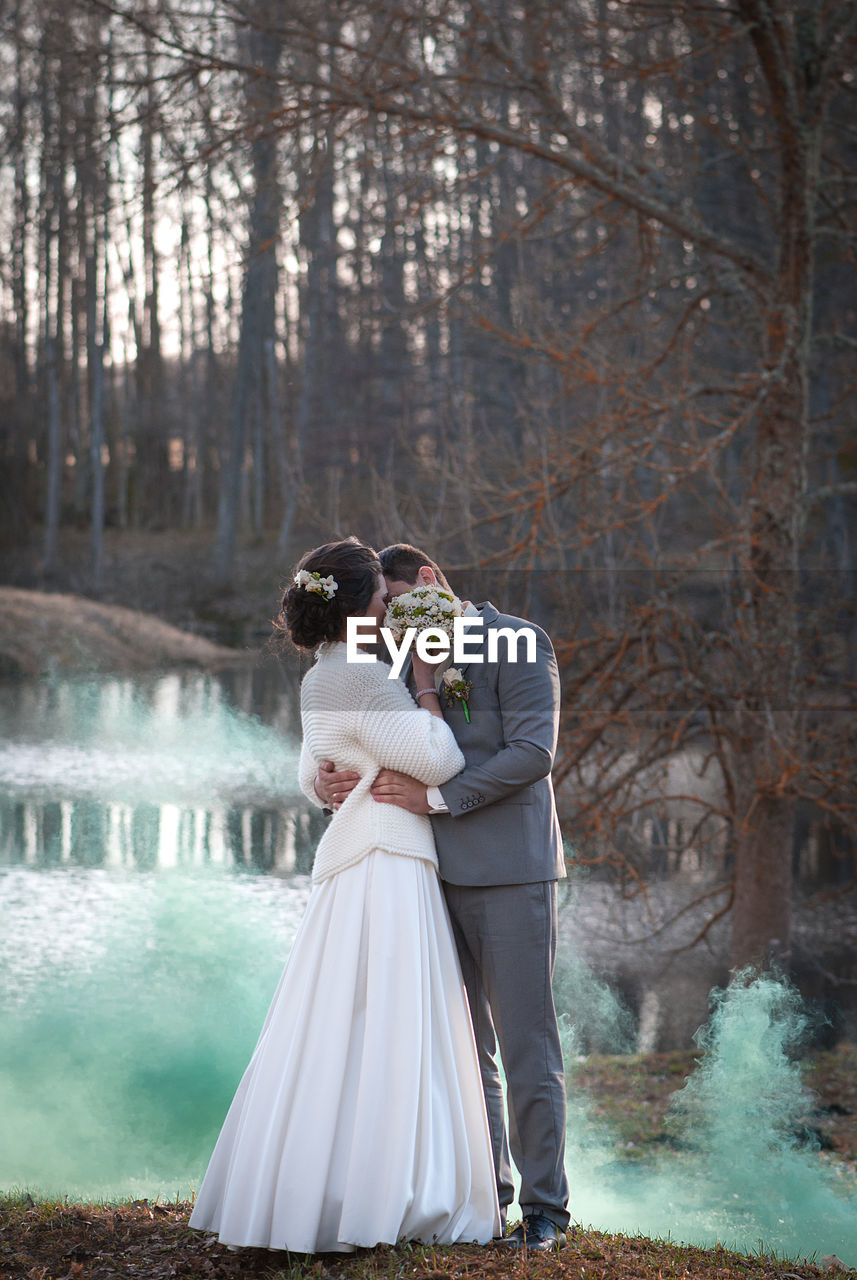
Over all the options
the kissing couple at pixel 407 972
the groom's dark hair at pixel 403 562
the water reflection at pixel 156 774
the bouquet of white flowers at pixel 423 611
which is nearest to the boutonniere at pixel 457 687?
the kissing couple at pixel 407 972

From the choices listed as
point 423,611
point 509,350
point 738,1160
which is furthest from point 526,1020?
point 509,350

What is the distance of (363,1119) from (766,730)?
398cm

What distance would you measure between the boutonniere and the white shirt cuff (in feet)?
0.65

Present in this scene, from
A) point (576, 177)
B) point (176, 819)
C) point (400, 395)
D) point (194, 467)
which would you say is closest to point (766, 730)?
point (576, 177)

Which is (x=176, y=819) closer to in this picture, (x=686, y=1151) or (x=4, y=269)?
(x=686, y=1151)

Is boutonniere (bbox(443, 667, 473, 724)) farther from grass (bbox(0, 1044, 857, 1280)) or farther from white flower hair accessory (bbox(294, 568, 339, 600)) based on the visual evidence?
grass (bbox(0, 1044, 857, 1280))

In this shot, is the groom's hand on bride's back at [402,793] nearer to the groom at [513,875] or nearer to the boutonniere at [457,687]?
the groom at [513,875]

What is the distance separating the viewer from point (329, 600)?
2.63m

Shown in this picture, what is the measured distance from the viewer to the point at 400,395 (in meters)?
11.1

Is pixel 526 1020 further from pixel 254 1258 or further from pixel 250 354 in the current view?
pixel 250 354

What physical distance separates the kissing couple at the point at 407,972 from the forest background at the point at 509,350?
2.84m

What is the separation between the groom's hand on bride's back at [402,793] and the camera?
2.63 m

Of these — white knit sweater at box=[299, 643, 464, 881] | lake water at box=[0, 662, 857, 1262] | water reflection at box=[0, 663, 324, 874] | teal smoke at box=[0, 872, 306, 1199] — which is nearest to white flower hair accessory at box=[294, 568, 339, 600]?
white knit sweater at box=[299, 643, 464, 881]

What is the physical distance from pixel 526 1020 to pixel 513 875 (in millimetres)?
325
